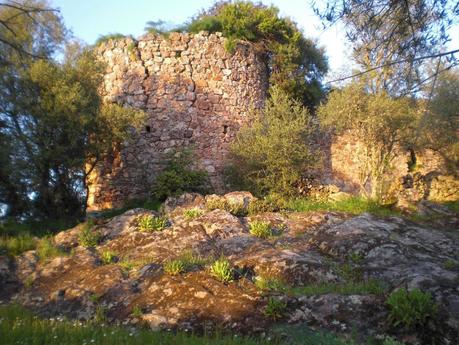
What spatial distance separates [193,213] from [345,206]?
4.61 meters

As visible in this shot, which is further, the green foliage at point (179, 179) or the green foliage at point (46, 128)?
the green foliage at point (179, 179)

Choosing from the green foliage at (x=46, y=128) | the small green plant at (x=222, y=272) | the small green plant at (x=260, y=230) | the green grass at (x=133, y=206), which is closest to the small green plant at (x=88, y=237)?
the green foliage at (x=46, y=128)

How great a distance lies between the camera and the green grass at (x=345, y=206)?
41.2 feet

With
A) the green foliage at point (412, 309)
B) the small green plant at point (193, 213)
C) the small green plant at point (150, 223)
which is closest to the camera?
the green foliage at point (412, 309)

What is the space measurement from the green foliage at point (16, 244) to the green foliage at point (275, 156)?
22.3 ft

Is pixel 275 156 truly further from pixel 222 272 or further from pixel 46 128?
pixel 222 272

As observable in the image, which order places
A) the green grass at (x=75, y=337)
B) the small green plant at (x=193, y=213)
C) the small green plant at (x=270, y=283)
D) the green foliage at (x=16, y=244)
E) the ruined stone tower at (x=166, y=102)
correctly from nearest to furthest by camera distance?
the green grass at (x=75, y=337), the small green plant at (x=270, y=283), the green foliage at (x=16, y=244), the small green plant at (x=193, y=213), the ruined stone tower at (x=166, y=102)

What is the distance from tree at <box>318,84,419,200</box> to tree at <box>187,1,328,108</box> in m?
2.59

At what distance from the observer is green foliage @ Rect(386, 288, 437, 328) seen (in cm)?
511

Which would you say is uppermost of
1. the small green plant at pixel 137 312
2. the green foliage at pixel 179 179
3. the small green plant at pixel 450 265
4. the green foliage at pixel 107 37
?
the green foliage at pixel 107 37

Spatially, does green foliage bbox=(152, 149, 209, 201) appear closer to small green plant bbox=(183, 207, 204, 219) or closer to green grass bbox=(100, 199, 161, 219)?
green grass bbox=(100, 199, 161, 219)

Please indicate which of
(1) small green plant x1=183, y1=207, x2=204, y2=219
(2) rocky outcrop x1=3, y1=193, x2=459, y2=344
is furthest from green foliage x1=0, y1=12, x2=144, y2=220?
(1) small green plant x1=183, y1=207, x2=204, y2=219

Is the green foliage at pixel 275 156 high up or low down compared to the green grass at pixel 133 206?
up

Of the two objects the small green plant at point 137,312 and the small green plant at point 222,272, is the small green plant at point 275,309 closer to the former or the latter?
the small green plant at point 222,272
